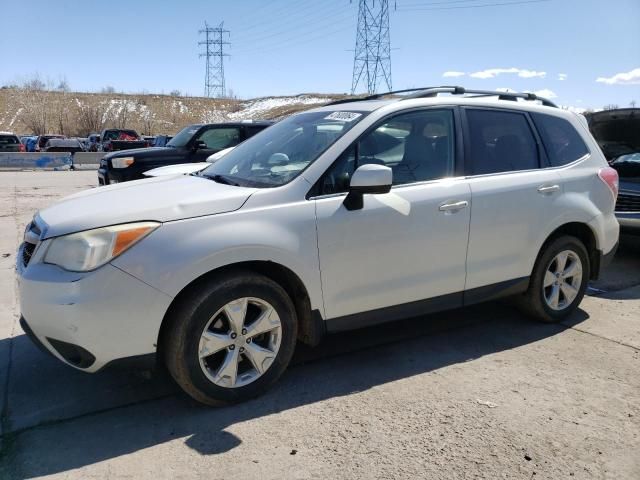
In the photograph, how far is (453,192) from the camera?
381 centimetres

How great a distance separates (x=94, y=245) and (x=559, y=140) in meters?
3.72

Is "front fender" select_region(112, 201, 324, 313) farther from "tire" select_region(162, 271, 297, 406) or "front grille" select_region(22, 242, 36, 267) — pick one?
"front grille" select_region(22, 242, 36, 267)

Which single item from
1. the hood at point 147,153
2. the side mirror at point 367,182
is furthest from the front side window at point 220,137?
the side mirror at point 367,182

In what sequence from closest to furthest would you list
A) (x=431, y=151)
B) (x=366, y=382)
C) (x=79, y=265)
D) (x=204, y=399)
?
(x=79, y=265) → (x=204, y=399) → (x=366, y=382) → (x=431, y=151)

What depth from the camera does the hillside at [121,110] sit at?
6900 centimetres

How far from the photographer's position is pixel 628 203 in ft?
22.3

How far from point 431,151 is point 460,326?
62.3 inches

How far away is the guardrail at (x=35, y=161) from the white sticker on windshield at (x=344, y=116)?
24.8m

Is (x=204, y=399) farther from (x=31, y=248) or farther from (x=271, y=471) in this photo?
(x=31, y=248)

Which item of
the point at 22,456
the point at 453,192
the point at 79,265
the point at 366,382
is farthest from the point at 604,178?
the point at 22,456

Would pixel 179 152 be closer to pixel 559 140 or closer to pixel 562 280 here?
pixel 559 140

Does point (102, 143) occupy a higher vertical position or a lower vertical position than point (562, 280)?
higher

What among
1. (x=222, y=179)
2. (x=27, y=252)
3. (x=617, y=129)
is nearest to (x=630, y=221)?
(x=617, y=129)

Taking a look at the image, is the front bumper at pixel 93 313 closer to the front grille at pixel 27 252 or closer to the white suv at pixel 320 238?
the white suv at pixel 320 238
